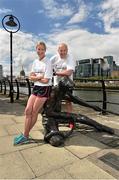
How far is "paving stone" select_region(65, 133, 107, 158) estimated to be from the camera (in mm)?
3191

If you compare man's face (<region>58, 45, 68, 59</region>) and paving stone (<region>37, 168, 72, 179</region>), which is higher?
man's face (<region>58, 45, 68, 59</region>)

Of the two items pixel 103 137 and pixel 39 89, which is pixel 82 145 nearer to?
pixel 103 137

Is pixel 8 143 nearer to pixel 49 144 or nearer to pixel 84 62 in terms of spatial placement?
pixel 49 144

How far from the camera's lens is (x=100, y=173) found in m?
2.55

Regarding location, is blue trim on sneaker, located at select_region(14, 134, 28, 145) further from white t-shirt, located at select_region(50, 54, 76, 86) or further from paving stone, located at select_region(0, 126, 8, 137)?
white t-shirt, located at select_region(50, 54, 76, 86)

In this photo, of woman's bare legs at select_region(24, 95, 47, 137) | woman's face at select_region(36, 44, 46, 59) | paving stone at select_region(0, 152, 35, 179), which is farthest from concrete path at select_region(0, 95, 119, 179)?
woman's face at select_region(36, 44, 46, 59)

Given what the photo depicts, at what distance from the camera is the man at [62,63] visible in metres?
3.81

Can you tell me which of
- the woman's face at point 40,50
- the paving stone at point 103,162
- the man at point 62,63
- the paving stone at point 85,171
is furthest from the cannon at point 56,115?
the paving stone at point 85,171

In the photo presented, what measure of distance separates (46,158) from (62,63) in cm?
177

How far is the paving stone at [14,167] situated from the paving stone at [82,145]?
2.51 ft

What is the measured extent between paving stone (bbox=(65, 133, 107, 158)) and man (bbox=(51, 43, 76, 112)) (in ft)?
3.55

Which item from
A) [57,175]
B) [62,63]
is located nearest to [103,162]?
[57,175]

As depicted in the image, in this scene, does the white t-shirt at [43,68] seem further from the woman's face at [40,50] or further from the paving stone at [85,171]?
the paving stone at [85,171]

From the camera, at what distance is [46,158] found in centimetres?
299
